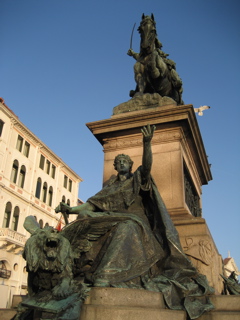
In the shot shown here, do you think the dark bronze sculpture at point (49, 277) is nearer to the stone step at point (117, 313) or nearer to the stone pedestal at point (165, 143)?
the stone step at point (117, 313)

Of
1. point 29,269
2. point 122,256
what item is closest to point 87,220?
point 122,256

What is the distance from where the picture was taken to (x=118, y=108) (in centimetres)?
759

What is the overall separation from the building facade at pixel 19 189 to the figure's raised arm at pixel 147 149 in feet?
79.8

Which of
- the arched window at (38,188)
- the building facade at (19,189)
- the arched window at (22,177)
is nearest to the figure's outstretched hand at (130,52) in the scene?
the building facade at (19,189)

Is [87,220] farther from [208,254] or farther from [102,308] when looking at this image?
[208,254]

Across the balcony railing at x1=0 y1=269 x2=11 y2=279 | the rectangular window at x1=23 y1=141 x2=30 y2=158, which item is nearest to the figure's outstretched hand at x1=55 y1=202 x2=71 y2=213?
the balcony railing at x1=0 y1=269 x2=11 y2=279

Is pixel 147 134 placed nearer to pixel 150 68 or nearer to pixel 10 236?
pixel 150 68

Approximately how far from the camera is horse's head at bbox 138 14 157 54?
8203mm

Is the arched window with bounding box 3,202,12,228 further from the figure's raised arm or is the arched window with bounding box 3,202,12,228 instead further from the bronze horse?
the figure's raised arm

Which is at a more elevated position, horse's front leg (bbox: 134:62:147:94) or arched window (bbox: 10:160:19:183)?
arched window (bbox: 10:160:19:183)

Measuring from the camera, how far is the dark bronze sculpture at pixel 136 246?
3906mm

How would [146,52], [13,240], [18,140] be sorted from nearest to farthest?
1. [146,52]
2. [13,240]
3. [18,140]

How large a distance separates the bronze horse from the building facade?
22825mm

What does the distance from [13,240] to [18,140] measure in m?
9.84
